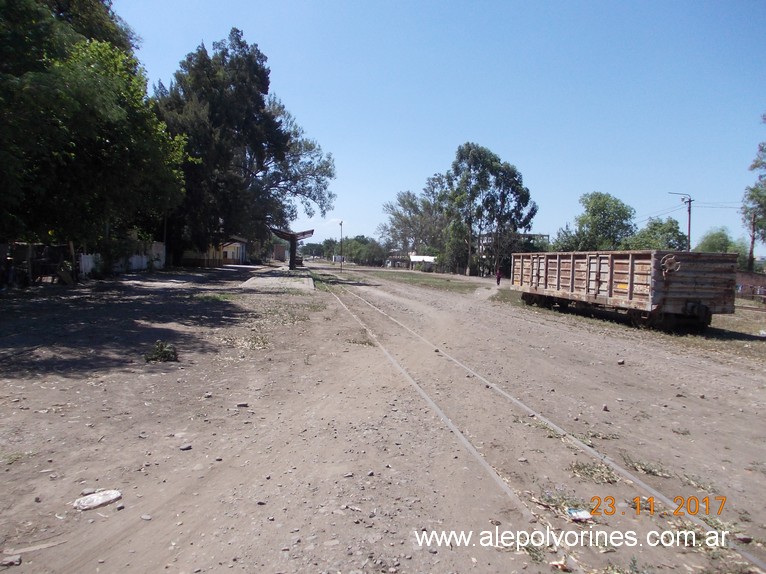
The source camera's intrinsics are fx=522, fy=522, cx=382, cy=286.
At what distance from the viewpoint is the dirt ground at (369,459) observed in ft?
11.4

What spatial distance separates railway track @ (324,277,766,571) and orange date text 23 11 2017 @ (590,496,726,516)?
0.05ft

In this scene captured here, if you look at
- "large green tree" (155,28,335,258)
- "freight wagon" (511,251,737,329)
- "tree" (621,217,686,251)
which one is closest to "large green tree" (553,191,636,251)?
"tree" (621,217,686,251)

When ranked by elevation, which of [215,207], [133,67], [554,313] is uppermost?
[133,67]

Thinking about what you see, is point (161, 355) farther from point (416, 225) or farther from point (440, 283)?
point (416, 225)

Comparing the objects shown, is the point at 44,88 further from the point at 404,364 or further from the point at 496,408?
the point at 496,408

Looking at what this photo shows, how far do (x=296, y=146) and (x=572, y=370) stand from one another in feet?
166

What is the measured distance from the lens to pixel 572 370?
9.70m

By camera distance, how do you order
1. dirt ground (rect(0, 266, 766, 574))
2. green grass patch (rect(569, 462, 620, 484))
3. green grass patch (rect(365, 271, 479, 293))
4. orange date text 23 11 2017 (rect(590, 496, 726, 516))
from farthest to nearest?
green grass patch (rect(365, 271, 479, 293)), green grass patch (rect(569, 462, 620, 484)), orange date text 23 11 2017 (rect(590, 496, 726, 516)), dirt ground (rect(0, 266, 766, 574))

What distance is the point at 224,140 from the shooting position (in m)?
41.9

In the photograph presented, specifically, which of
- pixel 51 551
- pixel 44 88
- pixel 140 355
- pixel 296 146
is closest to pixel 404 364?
pixel 140 355

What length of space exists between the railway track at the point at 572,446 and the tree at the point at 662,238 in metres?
61.4

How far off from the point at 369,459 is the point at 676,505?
2632 mm

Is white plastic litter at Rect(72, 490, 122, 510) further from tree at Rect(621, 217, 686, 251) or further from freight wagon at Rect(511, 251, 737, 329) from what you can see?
tree at Rect(621, 217, 686, 251)

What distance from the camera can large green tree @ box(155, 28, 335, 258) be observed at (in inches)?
1585
